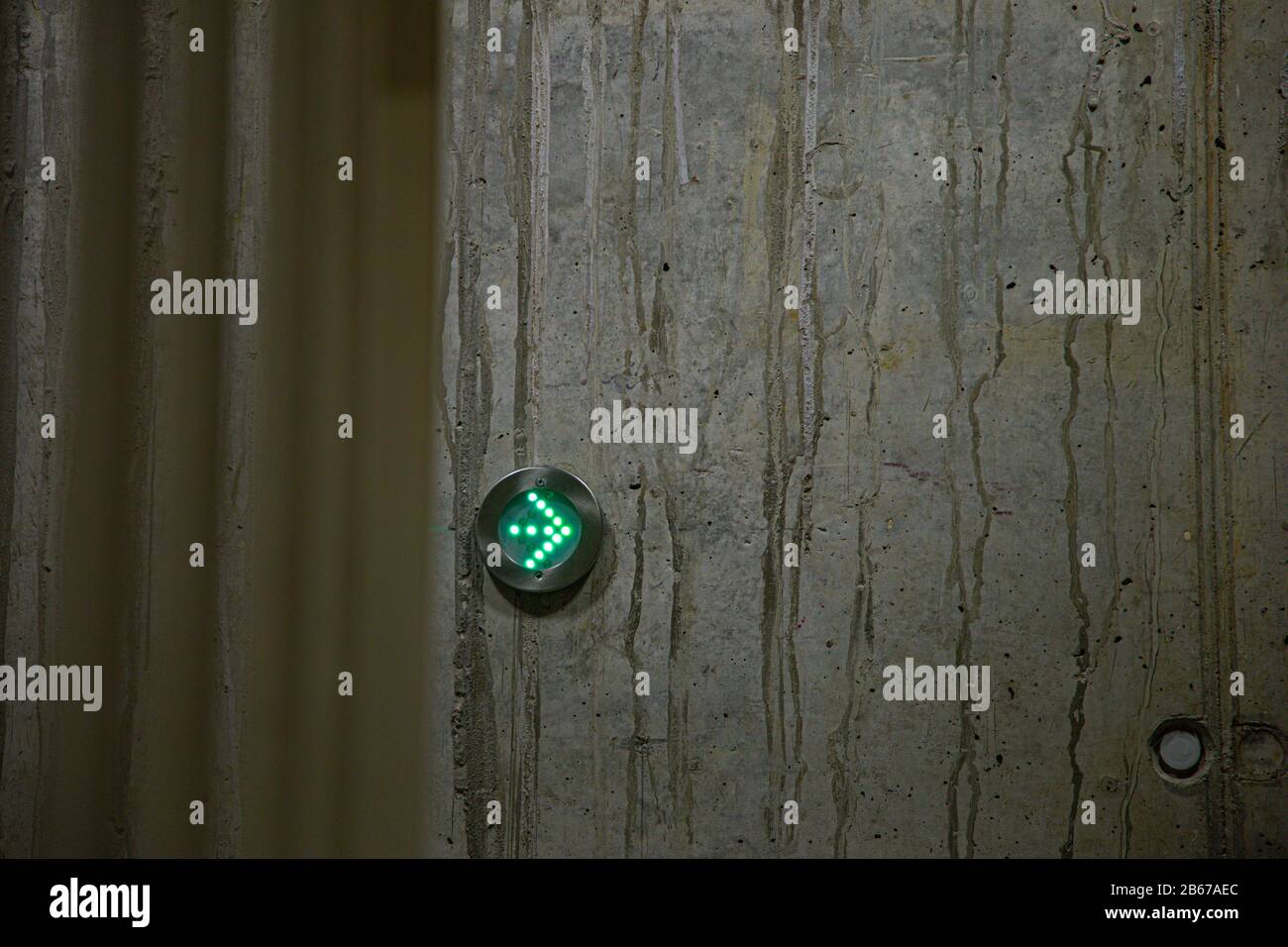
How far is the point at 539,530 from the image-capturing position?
4.00 feet

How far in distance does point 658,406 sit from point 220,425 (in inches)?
24.0

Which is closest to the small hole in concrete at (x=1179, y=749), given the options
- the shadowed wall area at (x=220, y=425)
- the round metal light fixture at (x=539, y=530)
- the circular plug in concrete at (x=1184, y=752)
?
the circular plug in concrete at (x=1184, y=752)

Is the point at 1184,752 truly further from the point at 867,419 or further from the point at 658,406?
the point at 658,406

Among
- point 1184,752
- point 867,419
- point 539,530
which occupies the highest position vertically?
point 867,419

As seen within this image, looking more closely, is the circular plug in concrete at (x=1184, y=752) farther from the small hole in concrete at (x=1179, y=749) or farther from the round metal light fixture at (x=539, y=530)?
the round metal light fixture at (x=539, y=530)

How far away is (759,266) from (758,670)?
21.7 inches

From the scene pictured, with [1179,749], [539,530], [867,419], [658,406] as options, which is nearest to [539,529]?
[539,530]

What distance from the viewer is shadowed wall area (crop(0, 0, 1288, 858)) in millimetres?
1206

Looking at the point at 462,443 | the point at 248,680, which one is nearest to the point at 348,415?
the point at 462,443

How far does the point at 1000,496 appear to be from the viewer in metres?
1.22

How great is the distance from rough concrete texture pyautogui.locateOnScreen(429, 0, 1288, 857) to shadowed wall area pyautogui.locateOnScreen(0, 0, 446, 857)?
9 cm

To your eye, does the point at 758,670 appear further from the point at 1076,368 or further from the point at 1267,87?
the point at 1267,87

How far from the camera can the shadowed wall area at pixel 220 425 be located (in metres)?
1.23

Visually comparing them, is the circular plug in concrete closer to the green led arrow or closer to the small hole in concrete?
the small hole in concrete
